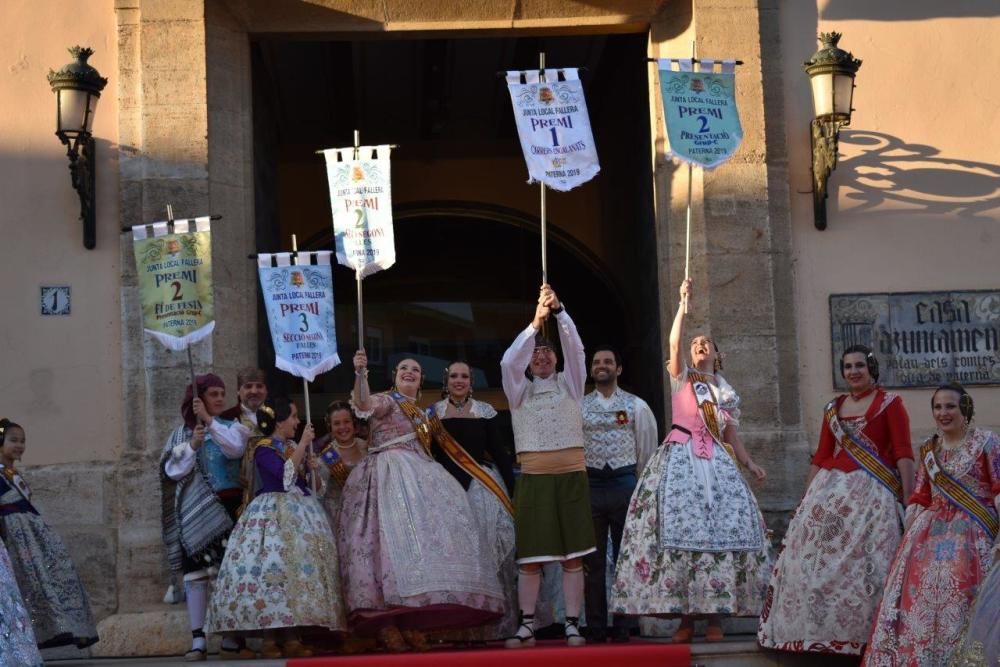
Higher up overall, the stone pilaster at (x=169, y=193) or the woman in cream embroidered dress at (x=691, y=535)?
the stone pilaster at (x=169, y=193)

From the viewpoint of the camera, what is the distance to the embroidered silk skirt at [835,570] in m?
8.75

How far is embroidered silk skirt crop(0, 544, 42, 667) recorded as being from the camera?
8617 millimetres

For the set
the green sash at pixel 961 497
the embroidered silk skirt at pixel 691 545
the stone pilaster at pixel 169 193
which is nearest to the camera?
the green sash at pixel 961 497

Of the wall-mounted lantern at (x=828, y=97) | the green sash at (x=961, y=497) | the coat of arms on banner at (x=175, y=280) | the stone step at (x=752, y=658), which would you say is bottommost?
the stone step at (x=752, y=658)

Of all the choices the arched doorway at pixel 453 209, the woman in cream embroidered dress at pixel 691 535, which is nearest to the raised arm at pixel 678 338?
the woman in cream embroidered dress at pixel 691 535

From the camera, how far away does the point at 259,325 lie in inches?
457

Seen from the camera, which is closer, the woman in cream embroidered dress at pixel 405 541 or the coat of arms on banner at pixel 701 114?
the woman in cream embroidered dress at pixel 405 541

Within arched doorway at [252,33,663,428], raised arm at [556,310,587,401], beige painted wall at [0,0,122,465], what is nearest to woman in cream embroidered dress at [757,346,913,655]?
raised arm at [556,310,587,401]

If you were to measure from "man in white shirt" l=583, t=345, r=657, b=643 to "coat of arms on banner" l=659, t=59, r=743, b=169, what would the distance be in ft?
3.99

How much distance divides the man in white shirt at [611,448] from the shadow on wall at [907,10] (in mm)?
2958

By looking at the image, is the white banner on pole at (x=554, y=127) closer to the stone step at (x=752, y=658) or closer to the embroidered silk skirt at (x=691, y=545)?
the embroidered silk skirt at (x=691, y=545)

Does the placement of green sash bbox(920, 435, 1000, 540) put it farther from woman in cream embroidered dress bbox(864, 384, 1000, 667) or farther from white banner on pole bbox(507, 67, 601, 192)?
white banner on pole bbox(507, 67, 601, 192)

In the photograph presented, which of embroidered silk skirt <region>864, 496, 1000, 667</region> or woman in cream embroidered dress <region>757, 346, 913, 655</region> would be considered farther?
woman in cream embroidered dress <region>757, 346, 913, 655</region>

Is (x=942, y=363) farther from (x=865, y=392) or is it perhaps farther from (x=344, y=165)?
(x=344, y=165)
